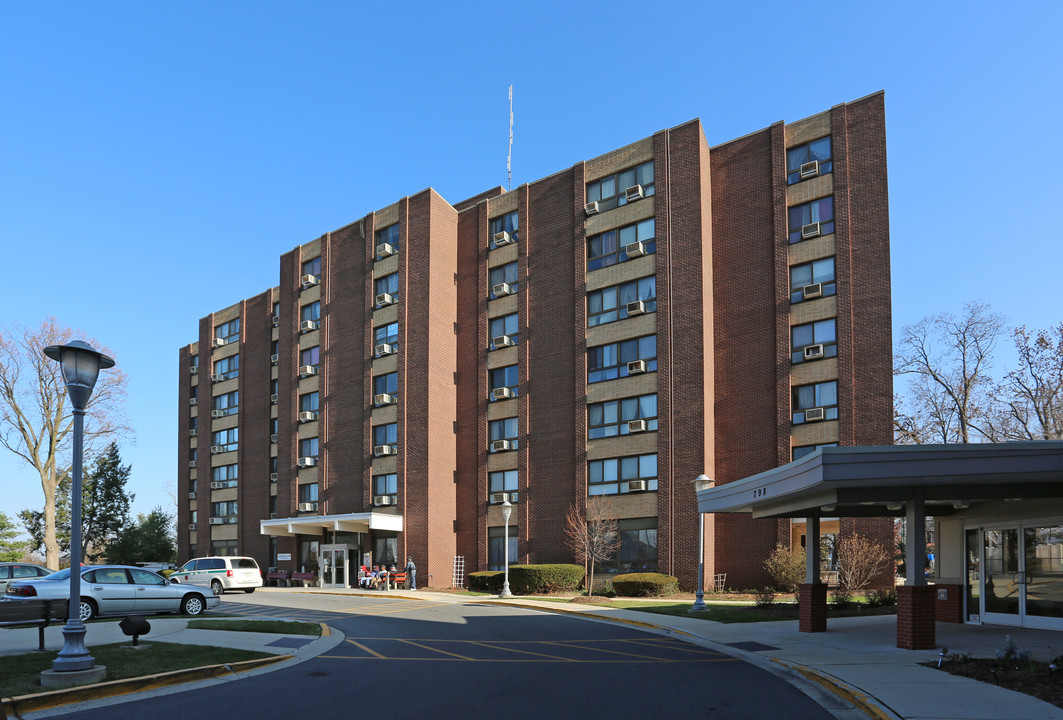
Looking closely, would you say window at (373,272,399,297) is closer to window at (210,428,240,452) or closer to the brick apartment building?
the brick apartment building

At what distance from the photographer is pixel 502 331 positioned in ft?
149

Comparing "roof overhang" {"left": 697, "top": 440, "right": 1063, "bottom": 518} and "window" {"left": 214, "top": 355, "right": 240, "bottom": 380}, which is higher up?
"window" {"left": 214, "top": 355, "right": 240, "bottom": 380}

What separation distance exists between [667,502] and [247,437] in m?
33.4

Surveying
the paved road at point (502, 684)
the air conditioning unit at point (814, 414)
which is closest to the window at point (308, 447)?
the air conditioning unit at point (814, 414)

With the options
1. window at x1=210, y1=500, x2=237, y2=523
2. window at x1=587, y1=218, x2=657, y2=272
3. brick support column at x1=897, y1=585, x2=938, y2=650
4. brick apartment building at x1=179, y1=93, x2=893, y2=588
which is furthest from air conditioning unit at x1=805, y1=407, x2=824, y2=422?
window at x1=210, y1=500, x2=237, y2=523

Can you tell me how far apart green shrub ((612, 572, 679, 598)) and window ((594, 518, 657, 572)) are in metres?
1.91

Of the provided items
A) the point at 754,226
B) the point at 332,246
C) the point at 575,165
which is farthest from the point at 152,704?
the point at 332,246

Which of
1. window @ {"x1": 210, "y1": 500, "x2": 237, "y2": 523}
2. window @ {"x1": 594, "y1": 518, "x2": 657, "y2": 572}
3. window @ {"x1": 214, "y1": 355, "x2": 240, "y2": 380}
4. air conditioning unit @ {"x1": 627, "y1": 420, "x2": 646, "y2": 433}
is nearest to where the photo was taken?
window @ {"x1": 594, "y1": 518, "x2": 657, "y2": 572}

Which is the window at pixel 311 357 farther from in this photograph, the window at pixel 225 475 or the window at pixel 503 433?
the window at pixel 503 433

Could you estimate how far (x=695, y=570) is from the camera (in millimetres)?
35500

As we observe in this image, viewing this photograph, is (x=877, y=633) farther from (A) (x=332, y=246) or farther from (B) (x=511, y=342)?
(A) (x=332, y=246)

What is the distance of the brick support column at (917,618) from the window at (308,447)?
1615 inches

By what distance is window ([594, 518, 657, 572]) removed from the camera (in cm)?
3759

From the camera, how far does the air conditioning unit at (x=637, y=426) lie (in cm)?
3859
